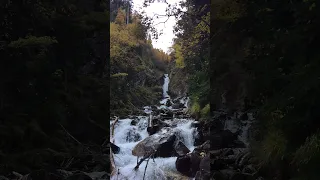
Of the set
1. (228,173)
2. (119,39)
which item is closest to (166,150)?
(228,173)

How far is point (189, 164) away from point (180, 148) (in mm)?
136

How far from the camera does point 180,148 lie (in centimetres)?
253

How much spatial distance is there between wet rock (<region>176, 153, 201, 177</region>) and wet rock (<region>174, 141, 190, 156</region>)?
29 millimetres

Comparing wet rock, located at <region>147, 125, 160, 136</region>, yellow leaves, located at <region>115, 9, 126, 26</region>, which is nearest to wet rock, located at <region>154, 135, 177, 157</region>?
wet rock, located at <region>147, 125, 160, 136</region>

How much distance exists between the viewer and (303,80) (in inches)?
74.6

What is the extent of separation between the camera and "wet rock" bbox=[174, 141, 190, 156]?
251 centimetres

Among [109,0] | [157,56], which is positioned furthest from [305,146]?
[109,0]

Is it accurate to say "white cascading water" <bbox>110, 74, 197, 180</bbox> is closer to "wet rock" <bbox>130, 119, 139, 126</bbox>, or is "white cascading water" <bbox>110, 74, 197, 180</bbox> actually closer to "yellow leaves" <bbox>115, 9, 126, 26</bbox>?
"wet rock" <bbox>130, 119, 139, 126</bbox>

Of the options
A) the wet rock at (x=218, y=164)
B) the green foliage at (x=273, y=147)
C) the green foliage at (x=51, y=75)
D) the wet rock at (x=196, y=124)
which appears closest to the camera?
the green foliage at (x=273, y=147)

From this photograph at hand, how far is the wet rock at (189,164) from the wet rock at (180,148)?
0.03 m

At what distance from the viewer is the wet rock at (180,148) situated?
8.23ft

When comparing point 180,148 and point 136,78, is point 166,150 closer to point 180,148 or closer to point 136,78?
point 180,148

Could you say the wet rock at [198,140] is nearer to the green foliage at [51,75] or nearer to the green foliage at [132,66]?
the green foliage at [132,66]

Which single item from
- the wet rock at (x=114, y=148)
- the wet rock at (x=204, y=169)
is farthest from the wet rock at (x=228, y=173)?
the wet rock at (x=114, y=148)
